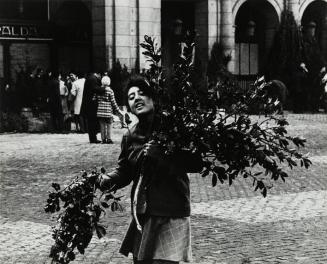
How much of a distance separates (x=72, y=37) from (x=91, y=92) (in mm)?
9549

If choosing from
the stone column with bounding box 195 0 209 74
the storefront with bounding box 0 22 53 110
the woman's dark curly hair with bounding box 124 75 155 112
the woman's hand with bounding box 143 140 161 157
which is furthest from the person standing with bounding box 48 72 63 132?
the woman's hand with bounding box 143 140 161 157

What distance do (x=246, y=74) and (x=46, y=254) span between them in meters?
26.4

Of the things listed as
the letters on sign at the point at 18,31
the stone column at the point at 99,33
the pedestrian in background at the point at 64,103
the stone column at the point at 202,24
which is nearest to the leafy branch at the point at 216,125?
the pedestrian in background at the point at 64,103

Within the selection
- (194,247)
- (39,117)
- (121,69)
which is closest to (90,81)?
(39,117)

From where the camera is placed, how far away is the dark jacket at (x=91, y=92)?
61.2 ft

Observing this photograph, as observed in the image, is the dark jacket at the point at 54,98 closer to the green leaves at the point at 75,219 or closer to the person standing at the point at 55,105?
the person standing at the point at 55,105

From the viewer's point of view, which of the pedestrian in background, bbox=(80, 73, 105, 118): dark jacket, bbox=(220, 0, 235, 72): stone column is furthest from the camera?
bbox=(220, 0, 235, 72): stone column

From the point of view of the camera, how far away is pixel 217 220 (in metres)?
9.17

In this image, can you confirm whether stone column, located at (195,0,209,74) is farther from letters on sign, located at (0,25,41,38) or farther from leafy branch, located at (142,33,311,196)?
leafy branch, located at (142,33,311,196)

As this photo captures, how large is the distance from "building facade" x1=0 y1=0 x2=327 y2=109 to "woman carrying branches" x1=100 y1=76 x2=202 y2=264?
19.6 meters

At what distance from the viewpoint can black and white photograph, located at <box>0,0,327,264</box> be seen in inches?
197

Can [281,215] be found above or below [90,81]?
below

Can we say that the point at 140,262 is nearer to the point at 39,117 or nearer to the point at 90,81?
the point at 90,81

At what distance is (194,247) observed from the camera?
7.71m
